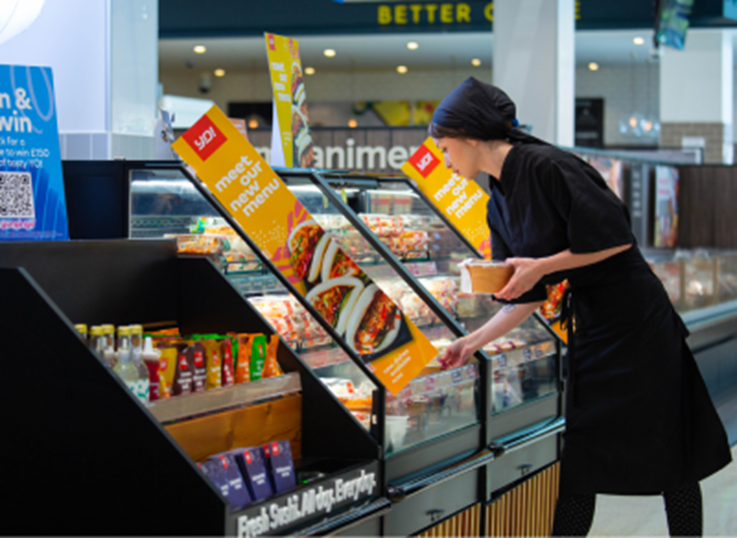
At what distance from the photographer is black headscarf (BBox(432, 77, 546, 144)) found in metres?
2.19

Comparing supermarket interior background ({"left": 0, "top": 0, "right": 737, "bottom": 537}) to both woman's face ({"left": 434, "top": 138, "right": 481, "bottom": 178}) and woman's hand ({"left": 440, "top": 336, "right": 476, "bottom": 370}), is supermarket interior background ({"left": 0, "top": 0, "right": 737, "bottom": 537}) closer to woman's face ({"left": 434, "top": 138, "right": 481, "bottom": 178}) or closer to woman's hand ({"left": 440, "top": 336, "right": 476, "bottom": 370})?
woman's hand ({"left": 440, "top": 336, "right": 476, "bottom": 370})

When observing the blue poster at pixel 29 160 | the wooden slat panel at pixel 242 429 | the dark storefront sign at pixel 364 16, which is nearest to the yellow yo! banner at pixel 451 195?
the wooden slat panel at pixel 242 429

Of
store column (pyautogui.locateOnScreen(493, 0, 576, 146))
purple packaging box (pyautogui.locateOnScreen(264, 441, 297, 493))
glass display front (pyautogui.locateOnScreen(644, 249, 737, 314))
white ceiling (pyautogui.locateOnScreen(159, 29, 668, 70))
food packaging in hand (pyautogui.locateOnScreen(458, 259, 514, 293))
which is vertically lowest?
purple packaging box (pyautogui.locateOnScreen(264, 441, 297, 493))

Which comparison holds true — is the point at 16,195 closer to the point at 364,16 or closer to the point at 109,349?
the point at 109,349

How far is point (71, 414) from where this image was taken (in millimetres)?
1876

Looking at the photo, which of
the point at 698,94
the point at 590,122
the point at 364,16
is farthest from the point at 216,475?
the point at 590,122

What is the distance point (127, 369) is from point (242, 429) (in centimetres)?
41

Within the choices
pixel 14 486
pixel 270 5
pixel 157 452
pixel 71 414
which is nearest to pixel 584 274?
pixel 157 452

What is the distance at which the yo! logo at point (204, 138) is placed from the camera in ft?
8.53

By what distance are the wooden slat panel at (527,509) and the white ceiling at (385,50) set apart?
31.6 ft

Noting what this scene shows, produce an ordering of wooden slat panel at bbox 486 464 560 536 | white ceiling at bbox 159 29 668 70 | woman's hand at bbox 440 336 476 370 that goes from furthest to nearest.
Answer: white ceiling at bbox 159 29 668 70 < wooden slat panel at bbox 486 464 560 536 < woman's hand at bbox 440 336 476 370

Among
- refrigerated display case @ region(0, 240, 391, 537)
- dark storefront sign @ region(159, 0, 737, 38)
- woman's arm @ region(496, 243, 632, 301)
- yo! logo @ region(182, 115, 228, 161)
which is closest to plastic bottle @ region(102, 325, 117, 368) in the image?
refrigerated display case @ region(0, 240, 391, 537)

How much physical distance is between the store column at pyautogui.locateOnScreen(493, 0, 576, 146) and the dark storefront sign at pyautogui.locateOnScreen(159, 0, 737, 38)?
5.76m

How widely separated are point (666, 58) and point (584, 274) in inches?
452
